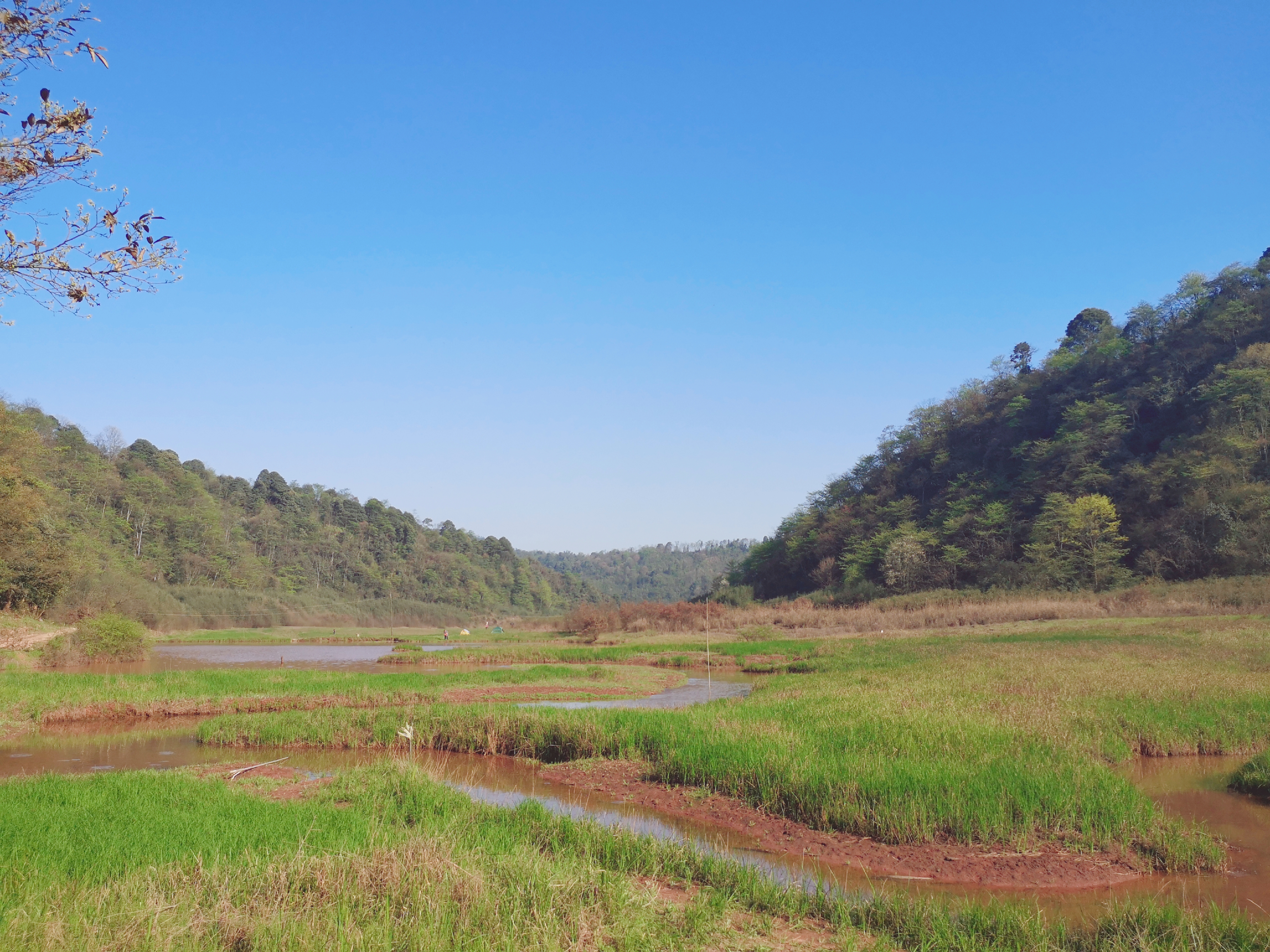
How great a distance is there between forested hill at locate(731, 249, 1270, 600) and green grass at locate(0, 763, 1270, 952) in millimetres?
46442

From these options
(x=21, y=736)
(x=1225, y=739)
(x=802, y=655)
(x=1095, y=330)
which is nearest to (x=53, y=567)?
(x=21, y=736)

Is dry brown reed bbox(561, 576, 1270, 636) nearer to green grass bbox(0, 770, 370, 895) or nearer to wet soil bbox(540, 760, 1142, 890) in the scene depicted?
wet soil bbox(540, 760, 1142, 890)

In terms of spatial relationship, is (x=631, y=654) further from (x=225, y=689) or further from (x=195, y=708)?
(x=195, y=708)

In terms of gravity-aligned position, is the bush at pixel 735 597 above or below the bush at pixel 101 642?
below

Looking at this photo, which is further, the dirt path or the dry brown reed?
the dry brown reed

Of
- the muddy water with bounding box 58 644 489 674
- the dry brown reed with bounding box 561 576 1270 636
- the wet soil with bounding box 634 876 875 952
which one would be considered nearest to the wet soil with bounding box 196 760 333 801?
the wet soil with bounding box 634 876 875 952

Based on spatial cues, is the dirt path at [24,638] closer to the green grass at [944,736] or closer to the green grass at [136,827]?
the green grass at [944,736]

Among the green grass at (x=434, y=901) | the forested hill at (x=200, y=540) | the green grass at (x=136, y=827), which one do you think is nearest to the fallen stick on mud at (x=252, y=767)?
the green grass at (x=136, y=827)

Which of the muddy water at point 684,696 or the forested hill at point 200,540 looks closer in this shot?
the muddy water at point 684,696

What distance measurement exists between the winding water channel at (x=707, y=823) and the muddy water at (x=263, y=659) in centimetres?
1081

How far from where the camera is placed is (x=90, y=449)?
82.1 meters

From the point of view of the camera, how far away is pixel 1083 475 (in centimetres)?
6075

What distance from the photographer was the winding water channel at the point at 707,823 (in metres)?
7.81

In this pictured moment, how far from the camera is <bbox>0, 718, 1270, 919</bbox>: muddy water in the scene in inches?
306
